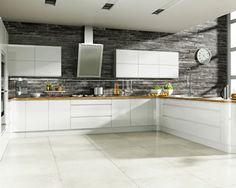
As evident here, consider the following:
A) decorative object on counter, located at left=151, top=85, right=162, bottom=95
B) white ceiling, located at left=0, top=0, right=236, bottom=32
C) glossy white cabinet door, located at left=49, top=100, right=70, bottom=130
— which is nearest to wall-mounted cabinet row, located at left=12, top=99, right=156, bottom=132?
glossy white cabinet door, located at left=49, top=100, right=70, bottom=130

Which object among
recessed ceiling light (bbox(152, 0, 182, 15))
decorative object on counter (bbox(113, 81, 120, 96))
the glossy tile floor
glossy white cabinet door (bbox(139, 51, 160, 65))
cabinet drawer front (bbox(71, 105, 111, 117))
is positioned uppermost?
recessed ceiling light (bbox(152, 0, 182, 15))

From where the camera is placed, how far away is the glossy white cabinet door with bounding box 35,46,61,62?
6102mm

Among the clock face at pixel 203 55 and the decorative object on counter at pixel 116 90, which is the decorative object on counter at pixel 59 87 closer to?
the decorative object on counter at pixel 116 90

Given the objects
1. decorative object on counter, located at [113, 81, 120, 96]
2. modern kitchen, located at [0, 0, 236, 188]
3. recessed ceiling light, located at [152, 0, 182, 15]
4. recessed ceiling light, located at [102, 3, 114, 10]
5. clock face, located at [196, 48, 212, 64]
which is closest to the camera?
modern kitchen, located at [0, 0, 236, 188]

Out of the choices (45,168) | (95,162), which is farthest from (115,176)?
(45,168)

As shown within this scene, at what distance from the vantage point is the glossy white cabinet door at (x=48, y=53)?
6.10 m

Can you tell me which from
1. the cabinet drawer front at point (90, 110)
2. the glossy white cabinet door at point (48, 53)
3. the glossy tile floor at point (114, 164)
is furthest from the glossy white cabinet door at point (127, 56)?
the glossy tile floor at point (114, 164)

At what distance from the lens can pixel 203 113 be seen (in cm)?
475

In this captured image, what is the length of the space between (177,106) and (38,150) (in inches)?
111

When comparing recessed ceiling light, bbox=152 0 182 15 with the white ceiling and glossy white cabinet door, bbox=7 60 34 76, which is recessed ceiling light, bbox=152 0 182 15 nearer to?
the white ceiling

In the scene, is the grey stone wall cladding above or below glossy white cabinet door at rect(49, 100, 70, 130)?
above

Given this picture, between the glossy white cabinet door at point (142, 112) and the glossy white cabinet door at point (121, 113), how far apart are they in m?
0.12

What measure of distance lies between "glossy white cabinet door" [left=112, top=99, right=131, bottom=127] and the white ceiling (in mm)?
1802

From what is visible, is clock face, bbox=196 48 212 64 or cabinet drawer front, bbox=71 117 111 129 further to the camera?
clock face, bbox=196 48 212 64
